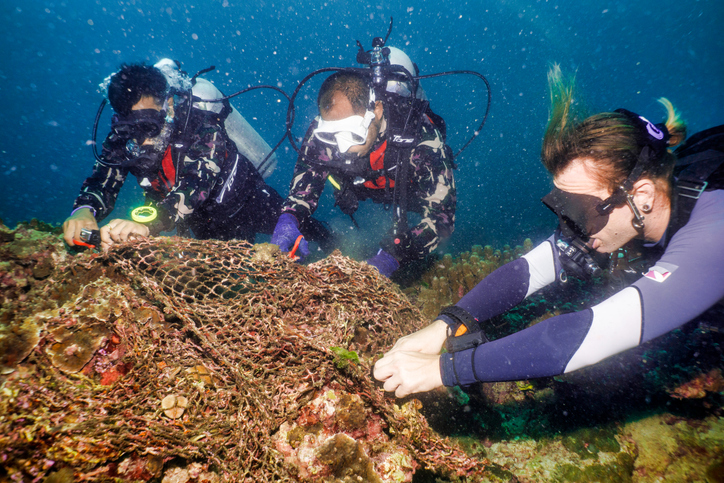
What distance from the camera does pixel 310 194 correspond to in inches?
195

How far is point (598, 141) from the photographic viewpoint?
1973 millimetres

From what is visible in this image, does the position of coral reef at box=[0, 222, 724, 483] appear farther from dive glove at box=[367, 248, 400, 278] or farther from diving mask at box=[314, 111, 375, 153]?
diving mask at box=[314, 111, 375, 153]

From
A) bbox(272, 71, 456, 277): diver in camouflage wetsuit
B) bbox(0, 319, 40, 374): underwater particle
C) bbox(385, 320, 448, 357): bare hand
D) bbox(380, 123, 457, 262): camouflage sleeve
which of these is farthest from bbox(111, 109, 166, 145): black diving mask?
bbox(385, 320, 448, 357): bare hand

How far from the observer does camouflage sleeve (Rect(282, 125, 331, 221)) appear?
15.7ft

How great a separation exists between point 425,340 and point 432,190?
2891 millimetres

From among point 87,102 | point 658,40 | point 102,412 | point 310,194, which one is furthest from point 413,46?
point 87,102

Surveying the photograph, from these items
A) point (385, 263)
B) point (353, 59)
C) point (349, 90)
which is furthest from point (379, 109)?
point (353, 59)

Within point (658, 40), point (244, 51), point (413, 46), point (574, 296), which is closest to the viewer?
point (574, 296)

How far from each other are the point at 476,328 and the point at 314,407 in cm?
136

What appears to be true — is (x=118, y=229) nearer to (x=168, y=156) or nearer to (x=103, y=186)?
(x=168, y=156)

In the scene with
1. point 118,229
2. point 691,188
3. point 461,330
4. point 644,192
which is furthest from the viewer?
point 118,229

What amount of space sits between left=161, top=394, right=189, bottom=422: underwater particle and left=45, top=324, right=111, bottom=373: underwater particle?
554 mm

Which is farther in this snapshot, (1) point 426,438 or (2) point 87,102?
(2) point 87,102

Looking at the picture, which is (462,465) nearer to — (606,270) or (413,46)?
(606,270)
